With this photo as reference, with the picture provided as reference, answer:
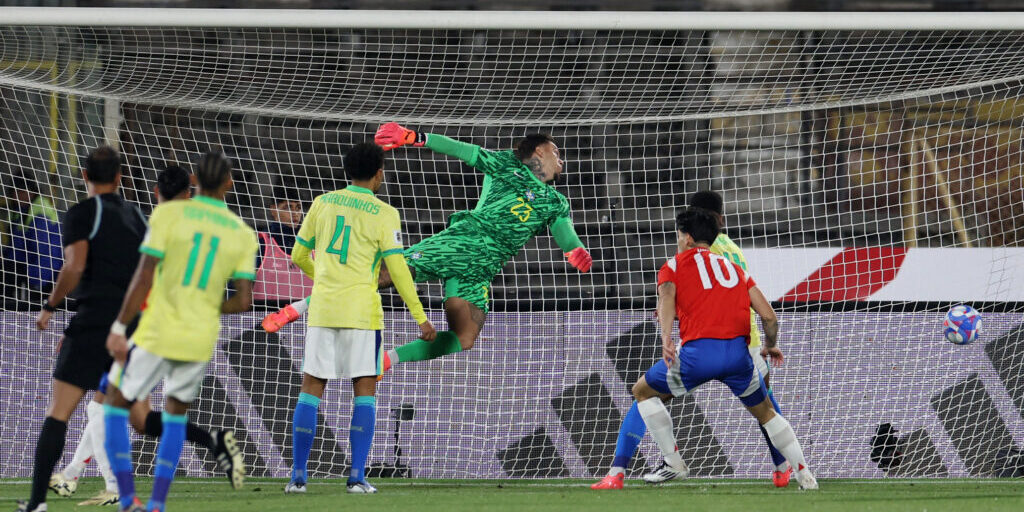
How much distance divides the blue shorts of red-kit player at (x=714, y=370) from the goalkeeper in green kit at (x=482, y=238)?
82 cm

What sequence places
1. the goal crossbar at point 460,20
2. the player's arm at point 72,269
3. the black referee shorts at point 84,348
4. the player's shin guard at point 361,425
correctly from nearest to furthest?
the player's arm at point 72,269 → the black referee shorts at point 84,348 → the player's shin guard at point 361,425 → the goal crossbar at point 460,20

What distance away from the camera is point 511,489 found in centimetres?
620

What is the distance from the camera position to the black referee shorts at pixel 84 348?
14.6ft

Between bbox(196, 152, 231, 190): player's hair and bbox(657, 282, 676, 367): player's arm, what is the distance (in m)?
2.41

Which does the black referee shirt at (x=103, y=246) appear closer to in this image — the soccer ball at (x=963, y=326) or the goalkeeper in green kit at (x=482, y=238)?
the goalkeeper in green kit at (x=482, y=238)

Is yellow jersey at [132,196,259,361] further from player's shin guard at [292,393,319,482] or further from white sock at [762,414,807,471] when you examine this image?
white sock at [762,414,807,471]

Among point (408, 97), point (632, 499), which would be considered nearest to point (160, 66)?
point (408, 97)

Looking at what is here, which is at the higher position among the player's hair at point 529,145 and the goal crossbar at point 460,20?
the goal crossbar at point 460,20

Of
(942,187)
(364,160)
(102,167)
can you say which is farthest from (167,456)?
(942,187)

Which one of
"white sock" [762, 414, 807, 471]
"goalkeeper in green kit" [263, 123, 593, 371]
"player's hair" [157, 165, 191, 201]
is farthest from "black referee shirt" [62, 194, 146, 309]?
"white sock" [762, 414, 807, 471]

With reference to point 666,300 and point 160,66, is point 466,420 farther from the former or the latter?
point 160,66

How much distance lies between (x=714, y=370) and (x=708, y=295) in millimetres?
361

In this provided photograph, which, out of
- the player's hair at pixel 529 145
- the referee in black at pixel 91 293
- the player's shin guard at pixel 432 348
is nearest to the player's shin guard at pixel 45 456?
the referee in black at pixel 91 293

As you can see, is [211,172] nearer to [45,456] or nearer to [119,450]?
[119,450]
